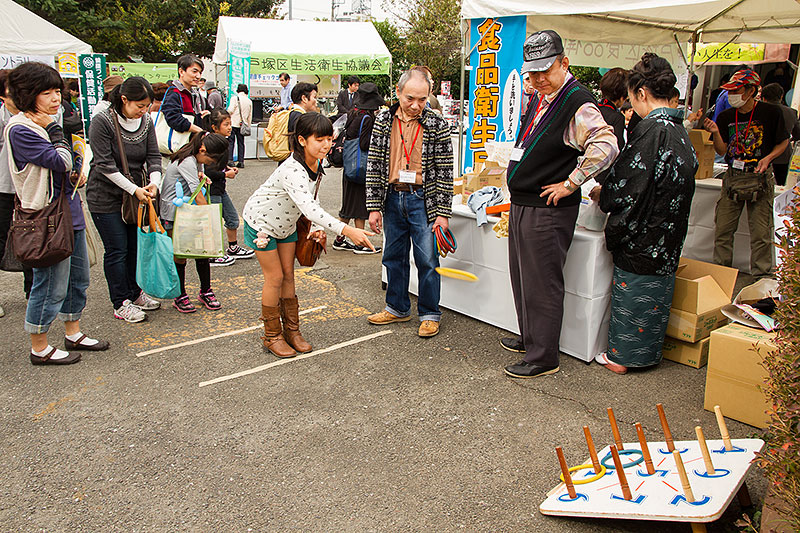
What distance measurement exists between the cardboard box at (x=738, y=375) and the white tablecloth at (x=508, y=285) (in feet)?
2.40

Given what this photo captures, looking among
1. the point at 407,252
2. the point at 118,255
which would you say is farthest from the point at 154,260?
the point at 407,252

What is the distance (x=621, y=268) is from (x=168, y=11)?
30.2m

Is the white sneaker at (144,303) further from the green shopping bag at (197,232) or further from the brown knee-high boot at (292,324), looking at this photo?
the brown knee-high boot at (292,324)

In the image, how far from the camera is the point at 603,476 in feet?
8.02

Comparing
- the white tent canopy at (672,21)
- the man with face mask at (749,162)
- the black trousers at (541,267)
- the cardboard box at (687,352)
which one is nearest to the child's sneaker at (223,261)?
the white tent canopy at (672,21)

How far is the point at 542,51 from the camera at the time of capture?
3.29 m

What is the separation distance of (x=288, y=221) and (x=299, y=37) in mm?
12328

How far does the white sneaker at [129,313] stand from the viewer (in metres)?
4.56

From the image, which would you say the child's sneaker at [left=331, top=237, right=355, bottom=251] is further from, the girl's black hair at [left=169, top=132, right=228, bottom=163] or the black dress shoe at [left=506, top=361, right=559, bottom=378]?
the black dress shoe at [left=506, top=361, right=559, bottom=378]

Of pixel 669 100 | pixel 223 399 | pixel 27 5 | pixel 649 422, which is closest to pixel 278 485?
pixel 223 399

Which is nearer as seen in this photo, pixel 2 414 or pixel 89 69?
A: pixel 2 414

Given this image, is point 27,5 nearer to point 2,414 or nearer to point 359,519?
point 2,414

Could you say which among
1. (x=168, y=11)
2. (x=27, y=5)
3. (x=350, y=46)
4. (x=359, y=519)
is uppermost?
(x=168, y=11)

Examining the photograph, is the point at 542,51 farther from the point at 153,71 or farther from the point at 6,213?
the point at 153,71
